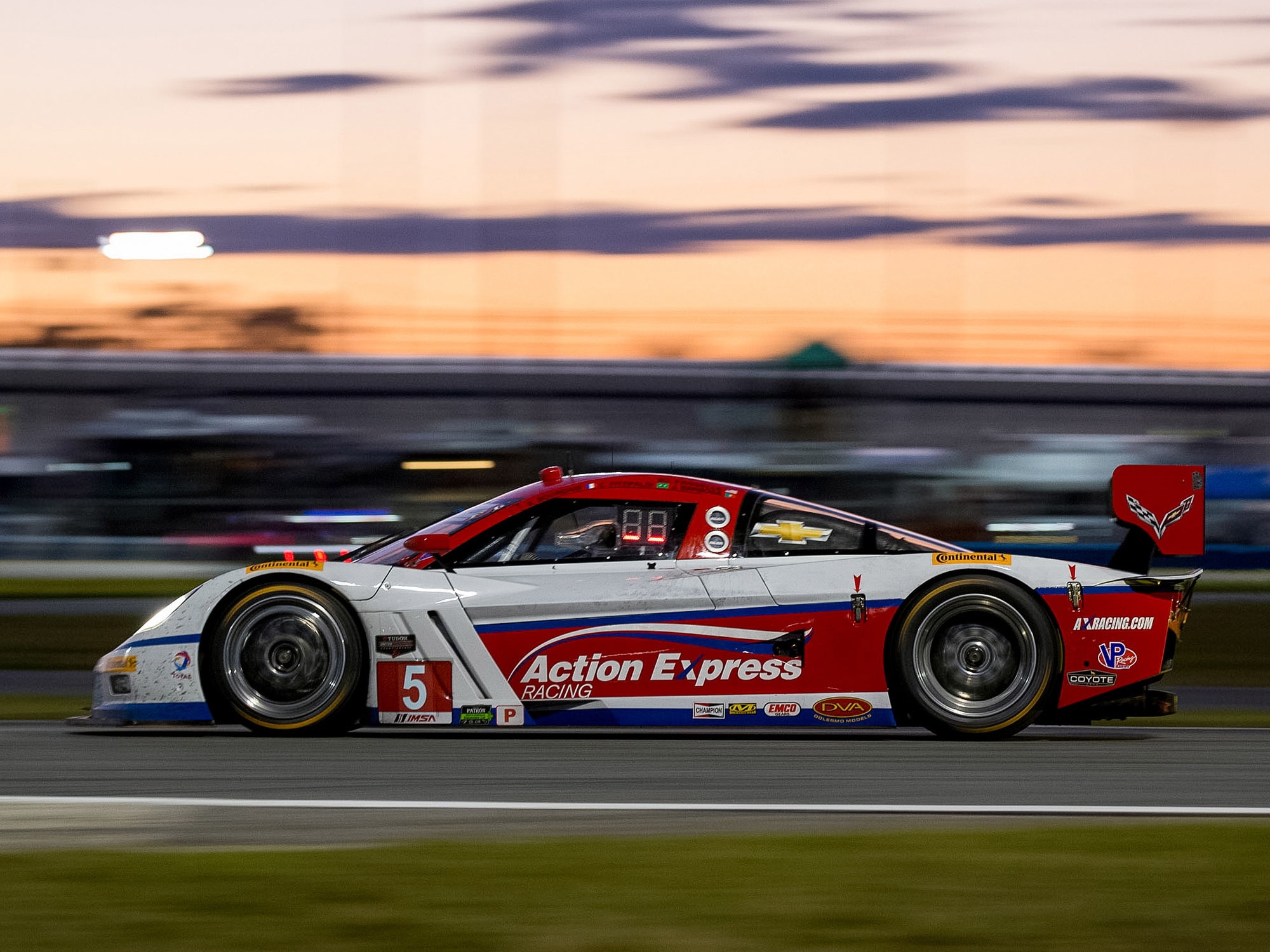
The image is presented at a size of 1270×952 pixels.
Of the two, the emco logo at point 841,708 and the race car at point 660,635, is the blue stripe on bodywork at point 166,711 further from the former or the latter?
the emco logo at point 841,708

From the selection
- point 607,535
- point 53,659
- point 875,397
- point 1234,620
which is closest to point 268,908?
point 607,535

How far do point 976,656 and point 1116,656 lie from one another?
0.66m

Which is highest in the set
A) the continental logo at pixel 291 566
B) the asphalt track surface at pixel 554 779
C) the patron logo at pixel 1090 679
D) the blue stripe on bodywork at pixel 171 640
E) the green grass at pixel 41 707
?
the continental logo at pixel 291 566

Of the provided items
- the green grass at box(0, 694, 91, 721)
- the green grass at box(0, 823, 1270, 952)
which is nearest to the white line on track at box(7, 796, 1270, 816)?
the green grass at box(0, 823, 1270, 952)

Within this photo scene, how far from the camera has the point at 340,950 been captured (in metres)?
3.55

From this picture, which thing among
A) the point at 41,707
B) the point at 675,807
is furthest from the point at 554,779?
the point at 41,707

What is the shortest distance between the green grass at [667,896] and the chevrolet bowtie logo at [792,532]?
10.0ft

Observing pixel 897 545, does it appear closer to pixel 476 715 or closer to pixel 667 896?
pixel 476 715

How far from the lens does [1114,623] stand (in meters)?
7.62

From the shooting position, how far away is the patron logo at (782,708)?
7.43 metres

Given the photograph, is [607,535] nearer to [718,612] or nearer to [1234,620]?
[718,612]

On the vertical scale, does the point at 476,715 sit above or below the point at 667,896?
below

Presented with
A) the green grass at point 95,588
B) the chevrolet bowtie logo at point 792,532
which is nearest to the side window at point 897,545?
the chevrolet bowtie logo at point 792,532

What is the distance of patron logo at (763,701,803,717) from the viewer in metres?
7.43
